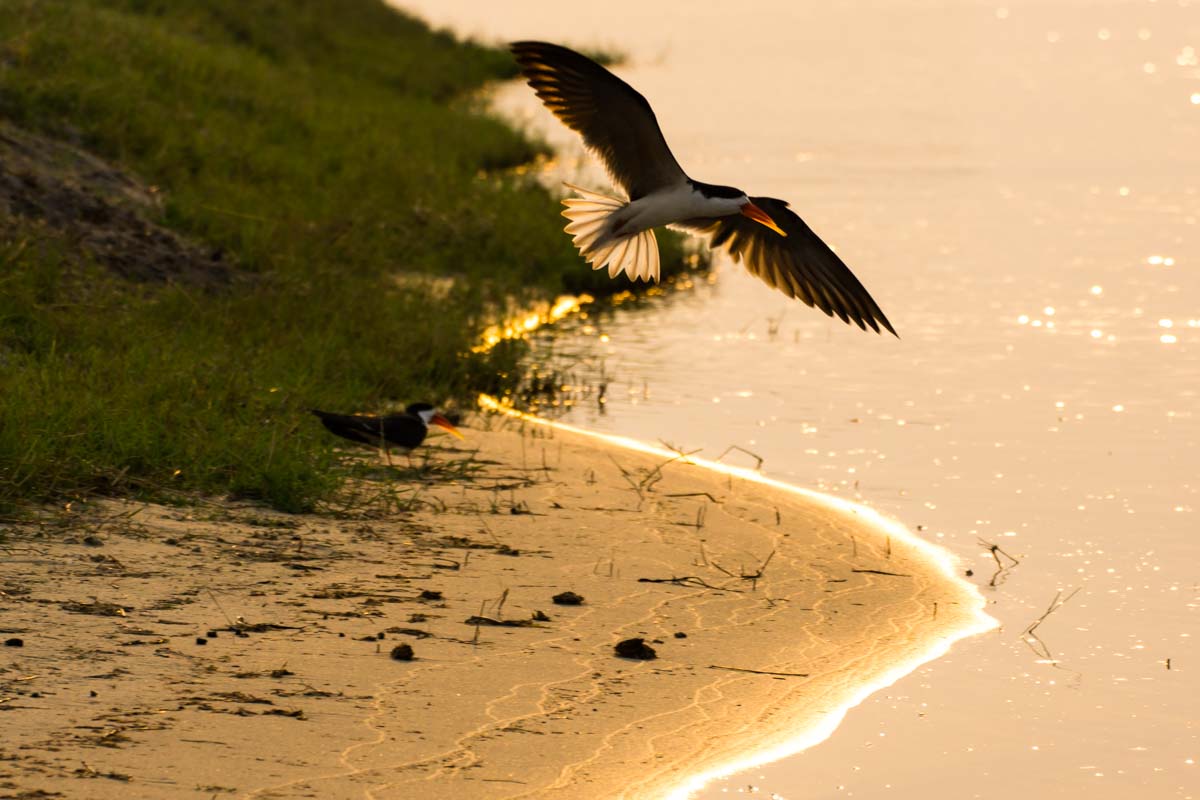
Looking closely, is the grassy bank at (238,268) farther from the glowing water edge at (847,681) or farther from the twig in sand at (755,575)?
the twig in sand at (755,575)

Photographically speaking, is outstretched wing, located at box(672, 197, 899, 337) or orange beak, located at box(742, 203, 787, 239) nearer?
orange beak, located at box(742, 203, 787, 239)

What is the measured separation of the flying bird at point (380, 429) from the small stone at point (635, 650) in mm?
2492

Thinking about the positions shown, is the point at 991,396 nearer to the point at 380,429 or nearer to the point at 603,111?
the point at 603,111

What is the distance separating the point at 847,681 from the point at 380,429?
115 inches

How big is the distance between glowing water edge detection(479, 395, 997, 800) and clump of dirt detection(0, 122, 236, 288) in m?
2.47

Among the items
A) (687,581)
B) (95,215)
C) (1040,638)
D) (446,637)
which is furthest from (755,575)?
(95,215)

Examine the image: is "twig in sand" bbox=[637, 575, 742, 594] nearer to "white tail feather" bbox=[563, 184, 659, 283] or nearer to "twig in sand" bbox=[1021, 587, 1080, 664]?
"twig in sand" bbox=[1021, 587, 1080, 664]

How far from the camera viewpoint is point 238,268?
38.9 ft

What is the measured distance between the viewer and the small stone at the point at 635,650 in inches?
235

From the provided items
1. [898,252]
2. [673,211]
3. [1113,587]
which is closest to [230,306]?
[673,211]

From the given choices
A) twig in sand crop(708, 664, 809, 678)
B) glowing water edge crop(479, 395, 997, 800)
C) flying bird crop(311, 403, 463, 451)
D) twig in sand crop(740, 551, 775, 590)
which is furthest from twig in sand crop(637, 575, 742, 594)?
flying bird crop(311, 403, 463, 451)

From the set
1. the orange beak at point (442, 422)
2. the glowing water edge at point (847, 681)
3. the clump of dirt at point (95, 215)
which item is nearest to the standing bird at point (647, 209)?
the glowing water edge at point (847, 681)

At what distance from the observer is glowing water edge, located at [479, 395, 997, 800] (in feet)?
17.5

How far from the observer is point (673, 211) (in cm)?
849
